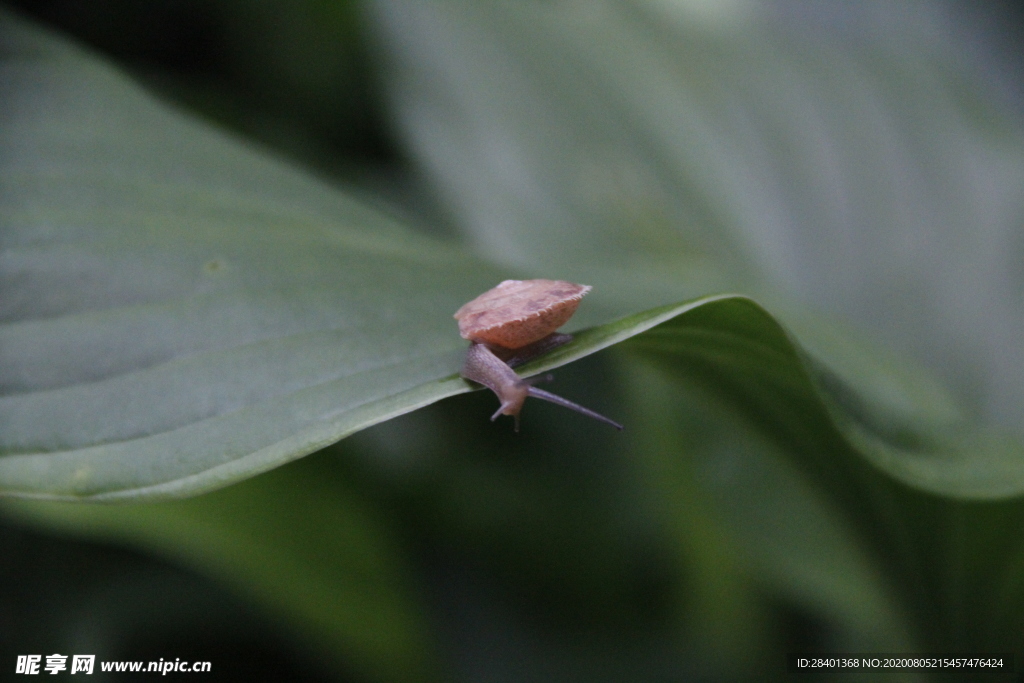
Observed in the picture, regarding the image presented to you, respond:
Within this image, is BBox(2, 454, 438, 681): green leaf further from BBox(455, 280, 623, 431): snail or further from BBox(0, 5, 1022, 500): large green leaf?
BBox(455, 280, 623, 431): snail

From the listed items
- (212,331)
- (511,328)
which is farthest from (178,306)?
(511,328)

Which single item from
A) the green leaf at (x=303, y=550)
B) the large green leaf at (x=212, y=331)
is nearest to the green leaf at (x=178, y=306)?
the large green leaf at (x=212, y=331)

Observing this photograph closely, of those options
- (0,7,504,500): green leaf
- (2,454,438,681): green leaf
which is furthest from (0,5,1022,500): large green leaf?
(2,454,438,681): green leaf

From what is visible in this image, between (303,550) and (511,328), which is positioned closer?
(511,328)

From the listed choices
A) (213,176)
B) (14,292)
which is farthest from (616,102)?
(14,292)

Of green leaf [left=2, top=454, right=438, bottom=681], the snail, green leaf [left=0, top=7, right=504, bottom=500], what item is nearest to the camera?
green leaf [left=0, top=7, right=504, bottom=500]

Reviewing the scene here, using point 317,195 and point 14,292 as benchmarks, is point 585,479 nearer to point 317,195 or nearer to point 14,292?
point 317,195

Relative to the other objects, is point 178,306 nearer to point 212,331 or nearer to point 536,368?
point 212,331
